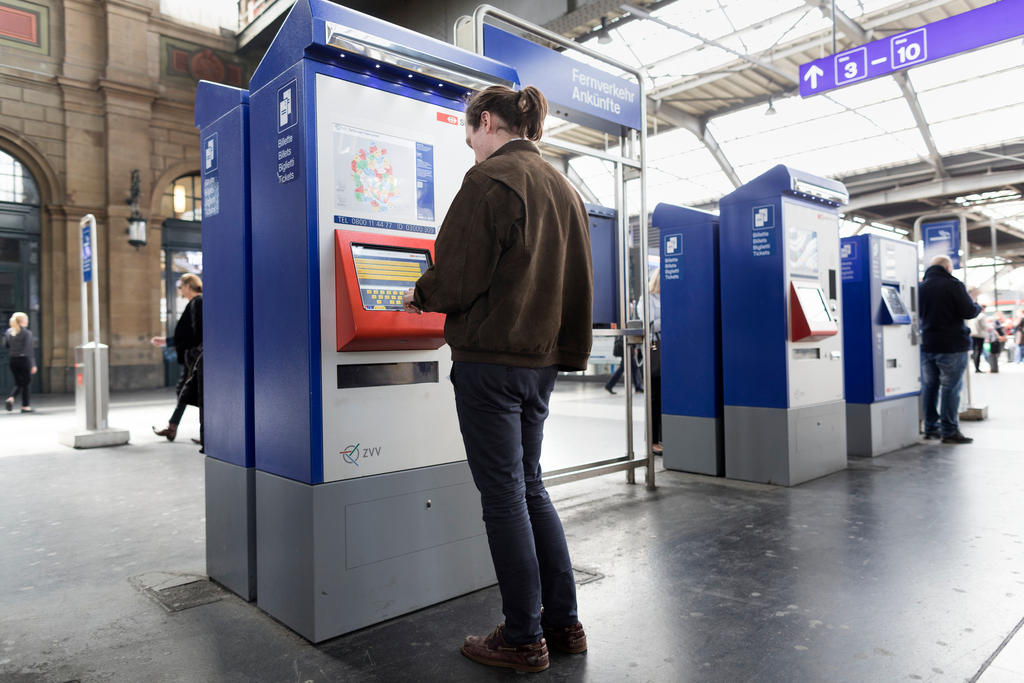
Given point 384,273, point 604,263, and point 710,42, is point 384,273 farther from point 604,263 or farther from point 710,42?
point 710,42

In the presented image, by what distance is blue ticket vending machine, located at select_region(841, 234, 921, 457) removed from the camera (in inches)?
220

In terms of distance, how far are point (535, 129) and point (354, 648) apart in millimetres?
1686

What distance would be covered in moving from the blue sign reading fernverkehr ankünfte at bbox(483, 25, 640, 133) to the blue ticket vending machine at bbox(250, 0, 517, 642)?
3.67 feet

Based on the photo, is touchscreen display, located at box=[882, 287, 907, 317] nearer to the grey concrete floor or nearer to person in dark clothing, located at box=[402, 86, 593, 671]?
the grey concrete floor

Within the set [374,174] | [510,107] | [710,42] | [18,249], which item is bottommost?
[374,174]

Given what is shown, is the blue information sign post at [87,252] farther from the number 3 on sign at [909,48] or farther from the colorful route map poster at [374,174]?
the number 3 on sign at [909,48]

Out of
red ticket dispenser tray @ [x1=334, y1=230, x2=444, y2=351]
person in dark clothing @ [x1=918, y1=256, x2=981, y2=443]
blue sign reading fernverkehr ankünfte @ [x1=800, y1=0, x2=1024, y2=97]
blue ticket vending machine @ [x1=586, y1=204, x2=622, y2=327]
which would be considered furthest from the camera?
person in dark clothing @ [x1=918, y1=256, x2=981, y2=443]

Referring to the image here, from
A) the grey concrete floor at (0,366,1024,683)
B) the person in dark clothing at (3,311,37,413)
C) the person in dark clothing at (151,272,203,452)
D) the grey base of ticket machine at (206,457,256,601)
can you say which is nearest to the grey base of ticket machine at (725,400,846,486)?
the grey concrete floor at (0,366,1024,683)

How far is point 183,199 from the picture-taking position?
13.9 m

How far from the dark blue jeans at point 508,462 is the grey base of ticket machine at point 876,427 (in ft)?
14.5

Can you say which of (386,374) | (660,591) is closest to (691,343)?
(660,591)

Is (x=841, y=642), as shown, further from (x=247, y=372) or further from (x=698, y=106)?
(x=698, y=106)

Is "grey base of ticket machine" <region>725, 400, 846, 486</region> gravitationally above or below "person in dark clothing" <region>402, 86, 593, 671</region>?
below

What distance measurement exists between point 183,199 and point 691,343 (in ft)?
40.1
